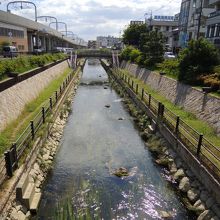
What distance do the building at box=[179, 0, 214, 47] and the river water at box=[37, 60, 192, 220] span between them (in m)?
40.3

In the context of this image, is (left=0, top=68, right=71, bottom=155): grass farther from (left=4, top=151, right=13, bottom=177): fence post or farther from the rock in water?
the rock in water

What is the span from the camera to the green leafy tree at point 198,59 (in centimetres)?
A: 2230

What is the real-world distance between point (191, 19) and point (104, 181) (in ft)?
177

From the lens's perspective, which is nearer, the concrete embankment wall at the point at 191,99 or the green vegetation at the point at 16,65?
the concrete embankment wall at the point at 191,99

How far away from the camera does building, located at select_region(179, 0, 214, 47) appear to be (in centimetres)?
5350

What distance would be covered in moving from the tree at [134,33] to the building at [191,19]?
9700 mm

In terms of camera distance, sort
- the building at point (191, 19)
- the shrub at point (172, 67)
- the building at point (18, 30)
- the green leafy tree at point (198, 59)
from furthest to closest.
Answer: the building at point (191, 19) < the building at point (18, 30) < the shrub at point (172, 67) < the green leafy tree at point (198, 59)

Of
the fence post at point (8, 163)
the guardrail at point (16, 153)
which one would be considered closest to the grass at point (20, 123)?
the guardrail at point (16, 153)

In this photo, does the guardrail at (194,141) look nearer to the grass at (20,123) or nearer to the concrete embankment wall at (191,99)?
the concrete embankment wall at (191,99)

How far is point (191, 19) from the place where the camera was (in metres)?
57.8

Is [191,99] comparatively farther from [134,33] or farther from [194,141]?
[134,33]

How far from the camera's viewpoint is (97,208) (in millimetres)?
11281

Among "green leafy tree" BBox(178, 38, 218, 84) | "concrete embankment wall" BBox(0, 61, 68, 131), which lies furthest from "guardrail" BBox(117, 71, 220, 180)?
"concrete embankment wall" BBox(0, 61, 68, 131)

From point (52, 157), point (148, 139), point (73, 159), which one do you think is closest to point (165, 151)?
point (148, 139)
